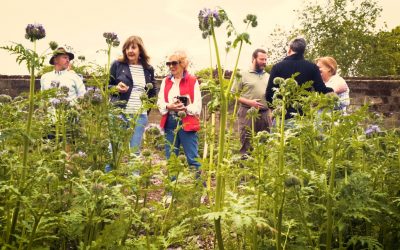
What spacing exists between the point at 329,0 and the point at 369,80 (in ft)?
58.3

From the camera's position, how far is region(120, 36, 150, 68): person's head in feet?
17.3

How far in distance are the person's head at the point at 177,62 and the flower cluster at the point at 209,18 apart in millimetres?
2772

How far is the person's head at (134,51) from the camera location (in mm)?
5281

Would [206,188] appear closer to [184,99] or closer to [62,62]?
[184,99]

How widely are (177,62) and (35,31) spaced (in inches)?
114

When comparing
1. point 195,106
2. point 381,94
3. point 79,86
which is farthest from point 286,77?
point 381,94

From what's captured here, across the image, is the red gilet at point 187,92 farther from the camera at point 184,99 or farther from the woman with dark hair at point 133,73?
the woman with dark hair at point 133,73

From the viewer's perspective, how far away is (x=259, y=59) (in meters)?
6.40

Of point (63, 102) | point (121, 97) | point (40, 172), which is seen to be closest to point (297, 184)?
point (40, 172)

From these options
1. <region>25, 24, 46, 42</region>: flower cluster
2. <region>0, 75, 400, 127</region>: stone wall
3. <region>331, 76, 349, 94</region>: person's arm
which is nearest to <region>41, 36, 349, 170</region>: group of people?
<region>331, 76, 349, 94</region>: person's arm

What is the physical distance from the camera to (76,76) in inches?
204

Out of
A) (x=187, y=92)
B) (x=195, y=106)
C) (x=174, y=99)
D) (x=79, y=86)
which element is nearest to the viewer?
(x=79, y=86)

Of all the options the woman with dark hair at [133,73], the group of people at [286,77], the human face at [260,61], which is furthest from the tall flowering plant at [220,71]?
the human face at [260,61]

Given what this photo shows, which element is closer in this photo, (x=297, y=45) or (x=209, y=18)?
(x=209, y=18)
